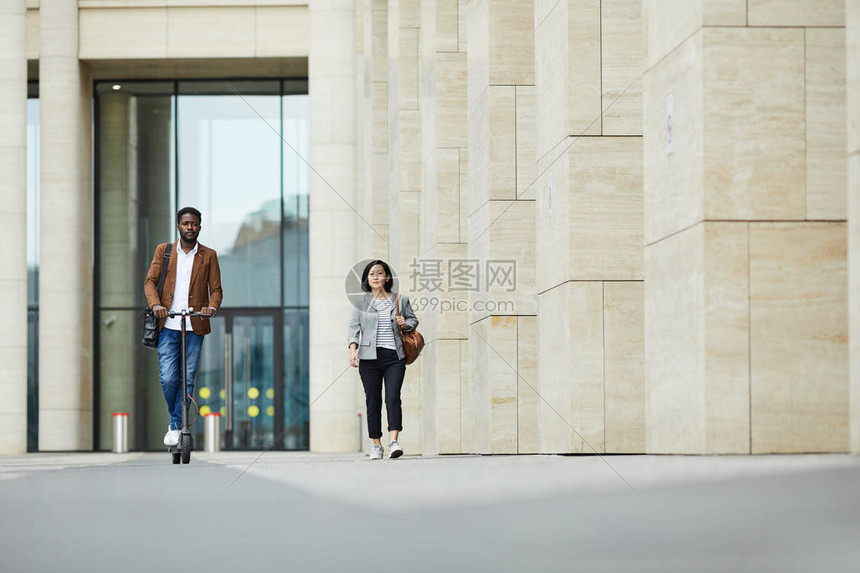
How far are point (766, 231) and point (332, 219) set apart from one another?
1815cm

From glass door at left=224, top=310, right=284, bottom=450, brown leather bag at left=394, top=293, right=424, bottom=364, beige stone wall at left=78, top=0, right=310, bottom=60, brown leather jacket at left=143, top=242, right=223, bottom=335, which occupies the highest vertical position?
beige stone wall at left=78, top=0, right=310, bottom=60

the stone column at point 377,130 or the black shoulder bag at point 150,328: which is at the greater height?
the stone column at point 377,130

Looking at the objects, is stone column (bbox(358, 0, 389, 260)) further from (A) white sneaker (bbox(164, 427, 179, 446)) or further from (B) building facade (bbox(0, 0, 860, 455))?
(A) white sneaker (bbox(164, 427, 179, 446))

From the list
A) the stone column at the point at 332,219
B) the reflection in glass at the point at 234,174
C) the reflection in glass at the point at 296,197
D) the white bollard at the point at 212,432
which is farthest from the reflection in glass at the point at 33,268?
the stone column at the point at 332,219

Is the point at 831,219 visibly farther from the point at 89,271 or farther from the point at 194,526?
the point at 89,271

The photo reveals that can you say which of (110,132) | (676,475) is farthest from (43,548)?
(110,132)

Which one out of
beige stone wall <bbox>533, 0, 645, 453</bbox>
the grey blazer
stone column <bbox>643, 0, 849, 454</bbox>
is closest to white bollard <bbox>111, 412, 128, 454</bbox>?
the grey blazer

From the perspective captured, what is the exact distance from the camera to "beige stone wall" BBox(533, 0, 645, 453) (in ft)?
35.8

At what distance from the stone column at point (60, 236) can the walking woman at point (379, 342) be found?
15285 mm

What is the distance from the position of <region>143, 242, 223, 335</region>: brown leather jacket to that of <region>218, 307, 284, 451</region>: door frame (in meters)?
17.0

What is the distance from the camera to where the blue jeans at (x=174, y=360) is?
10969 mm

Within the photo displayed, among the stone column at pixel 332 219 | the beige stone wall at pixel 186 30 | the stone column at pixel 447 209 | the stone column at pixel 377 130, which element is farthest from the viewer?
the beige stone wall at pixel 186 30

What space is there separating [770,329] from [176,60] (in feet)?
69.2

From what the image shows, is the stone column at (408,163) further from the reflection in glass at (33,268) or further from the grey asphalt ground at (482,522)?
the grey asphalt ground at (482,522)
